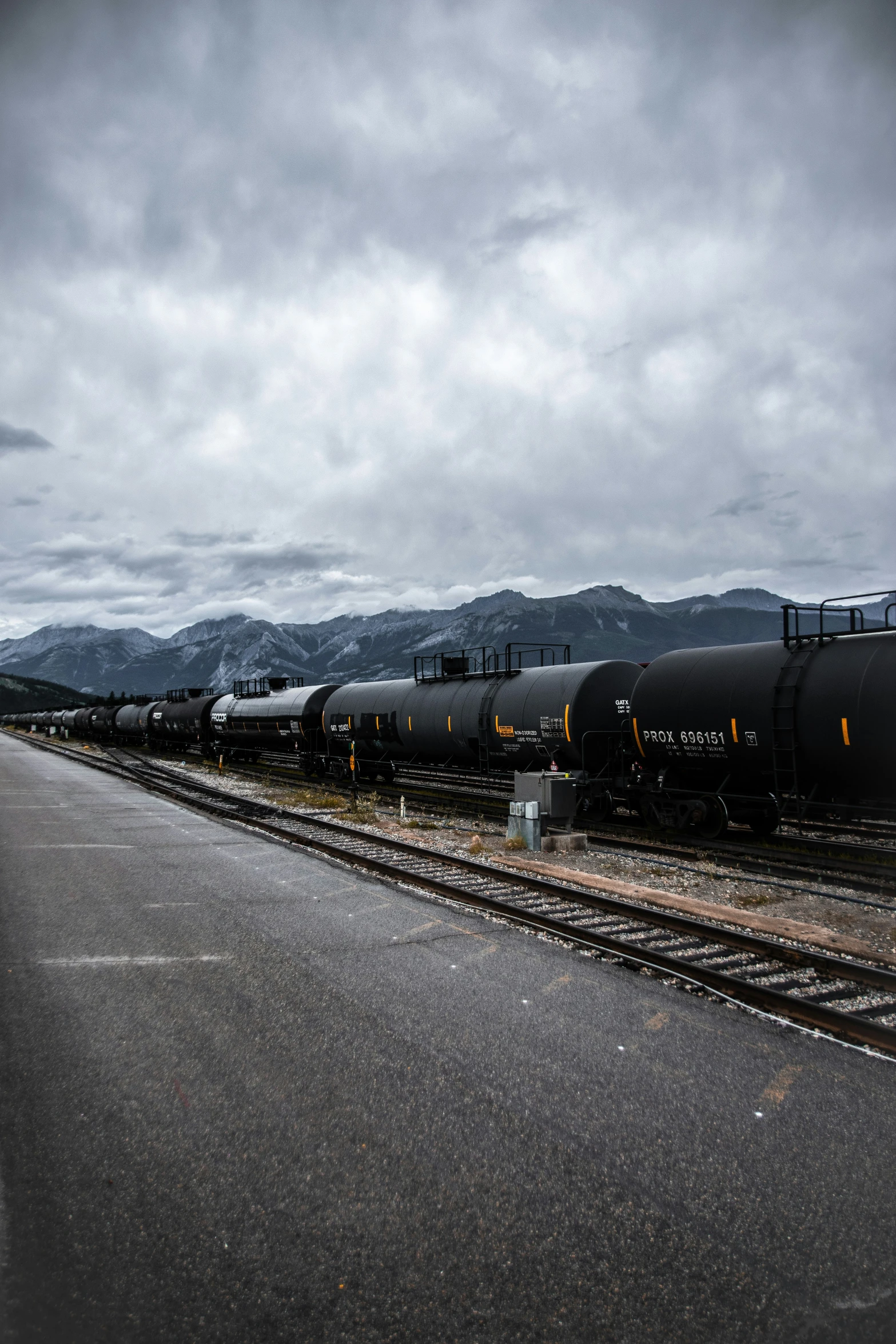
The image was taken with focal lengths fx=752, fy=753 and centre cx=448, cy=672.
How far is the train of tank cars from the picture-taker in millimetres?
12984

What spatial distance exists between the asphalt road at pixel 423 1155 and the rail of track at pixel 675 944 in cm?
37

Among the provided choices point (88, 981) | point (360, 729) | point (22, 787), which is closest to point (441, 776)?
point (360, 729)

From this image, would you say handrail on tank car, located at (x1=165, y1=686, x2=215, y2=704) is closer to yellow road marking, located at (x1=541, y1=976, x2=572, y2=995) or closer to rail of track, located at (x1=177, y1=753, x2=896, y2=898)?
rail of track, located at (x1=177, y1=753, x2=896, y2=898)

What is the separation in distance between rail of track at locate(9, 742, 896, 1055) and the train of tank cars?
197 inches

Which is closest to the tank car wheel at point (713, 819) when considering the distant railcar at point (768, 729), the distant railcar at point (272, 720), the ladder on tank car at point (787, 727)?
the distant railcar at point (768, 729)

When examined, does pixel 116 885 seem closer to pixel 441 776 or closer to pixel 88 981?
pixel 88 981

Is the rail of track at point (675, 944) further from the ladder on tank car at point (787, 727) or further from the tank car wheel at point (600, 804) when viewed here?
the tank car wheel at point (600, 804)

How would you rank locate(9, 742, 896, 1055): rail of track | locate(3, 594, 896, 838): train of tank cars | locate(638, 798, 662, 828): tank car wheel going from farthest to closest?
1. locate(638, 798, 662, 828): tank car wheel
2. locate(3, 594, 896, 838): train of tank cars
3. locate(9, 742, 896, 1055): rail of track

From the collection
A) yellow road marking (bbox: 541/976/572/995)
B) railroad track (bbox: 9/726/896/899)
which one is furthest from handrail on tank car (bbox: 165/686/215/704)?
yellow road marking (bbox: 541/976/572/995)

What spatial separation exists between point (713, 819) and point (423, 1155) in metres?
12.6

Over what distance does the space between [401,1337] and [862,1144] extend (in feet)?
10.6

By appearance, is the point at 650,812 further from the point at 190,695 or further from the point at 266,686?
the point at 190,695

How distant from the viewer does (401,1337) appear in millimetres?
3334

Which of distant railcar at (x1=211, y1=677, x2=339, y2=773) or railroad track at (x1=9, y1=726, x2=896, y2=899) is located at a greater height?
distant railcar at (x1=211, y1=677, x2=339, y2=773)
